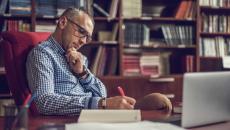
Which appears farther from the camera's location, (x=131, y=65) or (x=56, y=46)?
(x=131, y=65)

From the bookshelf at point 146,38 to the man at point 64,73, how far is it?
1.46 meters

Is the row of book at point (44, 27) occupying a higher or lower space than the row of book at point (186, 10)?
lower

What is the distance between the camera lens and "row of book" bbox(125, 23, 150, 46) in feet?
12.3

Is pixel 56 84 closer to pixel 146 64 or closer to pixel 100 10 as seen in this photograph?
pixel 100 10

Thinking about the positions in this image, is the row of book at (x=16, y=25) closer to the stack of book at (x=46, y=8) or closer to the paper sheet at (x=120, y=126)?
the stack of book at (x=46, y=8)

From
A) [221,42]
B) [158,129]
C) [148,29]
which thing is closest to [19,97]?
[158,129]

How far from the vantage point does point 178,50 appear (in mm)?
4090

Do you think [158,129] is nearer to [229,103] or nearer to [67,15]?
Answer: [229,103]

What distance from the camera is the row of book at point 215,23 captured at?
3.98 m

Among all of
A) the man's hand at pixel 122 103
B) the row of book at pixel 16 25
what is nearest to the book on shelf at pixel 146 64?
the row of book at pixel 16 25

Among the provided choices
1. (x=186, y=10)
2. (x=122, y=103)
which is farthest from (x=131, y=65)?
(x=122, y=103)

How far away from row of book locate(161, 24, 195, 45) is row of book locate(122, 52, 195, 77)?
0.16 m

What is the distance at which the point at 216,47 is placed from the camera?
4043 mm

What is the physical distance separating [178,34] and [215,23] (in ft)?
1.38
